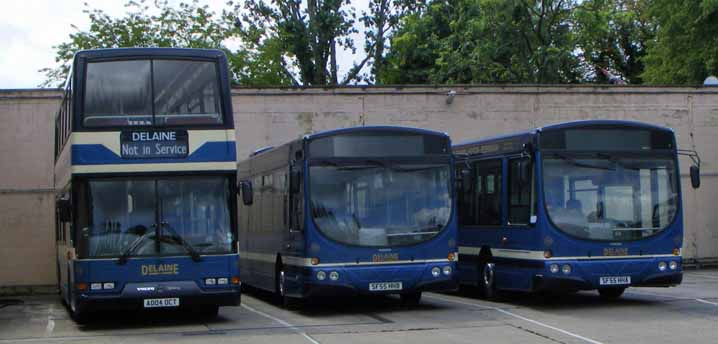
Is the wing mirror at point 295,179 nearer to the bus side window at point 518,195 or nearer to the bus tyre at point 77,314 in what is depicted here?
the bus side window at point 518,195

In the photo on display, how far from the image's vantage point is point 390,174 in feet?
56.7

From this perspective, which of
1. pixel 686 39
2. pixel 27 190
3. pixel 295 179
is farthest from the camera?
pixel 686 39

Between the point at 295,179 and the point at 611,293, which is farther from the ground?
the point at 295,179

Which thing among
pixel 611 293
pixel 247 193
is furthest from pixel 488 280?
pixel 247 193

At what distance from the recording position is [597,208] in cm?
1717

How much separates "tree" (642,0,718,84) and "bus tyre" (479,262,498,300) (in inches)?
1089

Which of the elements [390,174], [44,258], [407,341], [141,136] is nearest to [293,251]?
[390,174]

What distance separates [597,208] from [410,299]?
3.75 m

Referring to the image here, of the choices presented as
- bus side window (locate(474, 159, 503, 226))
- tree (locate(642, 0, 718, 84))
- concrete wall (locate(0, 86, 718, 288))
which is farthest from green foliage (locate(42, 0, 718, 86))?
bus side window (locate(474, 159, 503, 226))

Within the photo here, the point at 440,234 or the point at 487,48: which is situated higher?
the point at 487,48

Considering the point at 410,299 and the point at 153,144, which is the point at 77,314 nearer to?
the point at 153,144

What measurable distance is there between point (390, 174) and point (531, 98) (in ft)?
40.5

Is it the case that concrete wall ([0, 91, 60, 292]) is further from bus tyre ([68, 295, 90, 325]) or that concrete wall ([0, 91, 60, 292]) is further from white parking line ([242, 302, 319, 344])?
white parking line ([242, 302, 319, 344])

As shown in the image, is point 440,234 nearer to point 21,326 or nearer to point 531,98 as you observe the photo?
point 21,326
